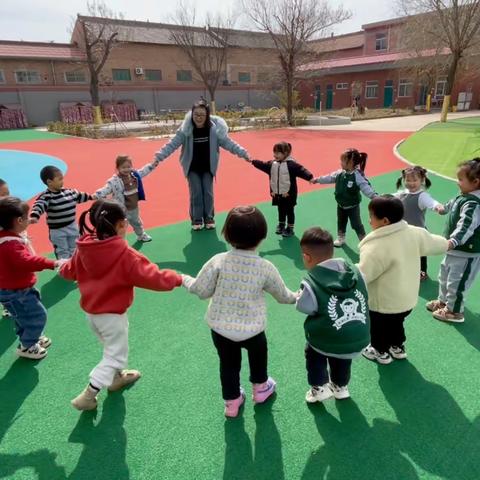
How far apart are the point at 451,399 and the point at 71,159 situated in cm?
1542

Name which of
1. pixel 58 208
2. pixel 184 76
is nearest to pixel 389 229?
pixel 58 208

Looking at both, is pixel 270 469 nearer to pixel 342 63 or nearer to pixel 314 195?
pixel 314 195

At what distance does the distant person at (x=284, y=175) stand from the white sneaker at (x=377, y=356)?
309 centimetres

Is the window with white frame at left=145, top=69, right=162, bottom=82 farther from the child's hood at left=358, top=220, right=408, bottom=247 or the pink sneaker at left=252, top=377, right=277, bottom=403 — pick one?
the pink sneaker at left=252, top=377, right=277, bottom=403

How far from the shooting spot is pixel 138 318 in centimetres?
393

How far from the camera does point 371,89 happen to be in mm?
40406

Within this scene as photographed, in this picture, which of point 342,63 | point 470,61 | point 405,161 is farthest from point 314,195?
point 342,63

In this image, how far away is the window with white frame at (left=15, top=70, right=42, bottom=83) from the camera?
Result: 34.8 metres

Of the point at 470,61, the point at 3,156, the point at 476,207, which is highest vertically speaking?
the point at 470,61

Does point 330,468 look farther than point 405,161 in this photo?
No

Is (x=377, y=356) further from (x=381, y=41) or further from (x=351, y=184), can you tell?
(x=381, y=41)

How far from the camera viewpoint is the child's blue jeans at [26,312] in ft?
10.5

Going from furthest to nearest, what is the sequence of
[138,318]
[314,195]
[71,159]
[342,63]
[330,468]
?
[342,63] → [71,159] → [314,195] → [138,318] → [330,468]

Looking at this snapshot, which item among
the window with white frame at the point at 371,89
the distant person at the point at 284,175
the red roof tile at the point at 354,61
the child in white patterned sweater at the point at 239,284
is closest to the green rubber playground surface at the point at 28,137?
the distant person at the point at 284,175
